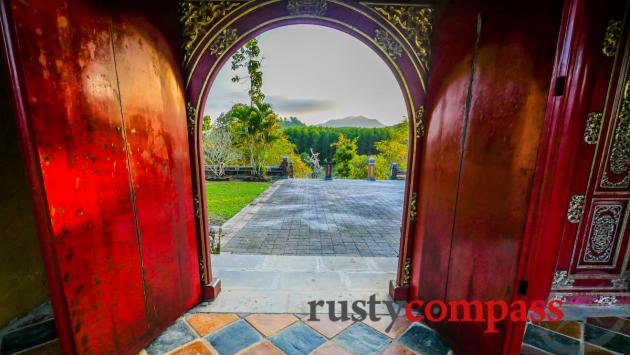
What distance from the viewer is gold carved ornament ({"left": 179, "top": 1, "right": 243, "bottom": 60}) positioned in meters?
1.95

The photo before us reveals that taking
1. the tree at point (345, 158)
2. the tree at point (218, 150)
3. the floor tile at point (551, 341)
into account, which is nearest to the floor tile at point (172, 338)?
the floor tile at point (551, 341)

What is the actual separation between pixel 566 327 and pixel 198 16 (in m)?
4.12

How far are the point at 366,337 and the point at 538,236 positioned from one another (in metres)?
1.44

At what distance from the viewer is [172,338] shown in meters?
1.93

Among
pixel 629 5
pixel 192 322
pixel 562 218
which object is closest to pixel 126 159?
pixel 192 322

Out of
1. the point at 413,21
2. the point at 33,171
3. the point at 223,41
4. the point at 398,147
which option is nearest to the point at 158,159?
the point at 33,171

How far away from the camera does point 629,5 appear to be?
193cm

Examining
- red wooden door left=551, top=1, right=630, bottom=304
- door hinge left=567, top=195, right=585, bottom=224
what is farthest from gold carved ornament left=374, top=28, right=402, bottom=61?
door hinge left=567, top=195, right=585, bottom=224

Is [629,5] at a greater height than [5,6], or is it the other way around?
[629,5]

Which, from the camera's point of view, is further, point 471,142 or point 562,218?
point 562,218

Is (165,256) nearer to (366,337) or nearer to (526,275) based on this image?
(366,337)

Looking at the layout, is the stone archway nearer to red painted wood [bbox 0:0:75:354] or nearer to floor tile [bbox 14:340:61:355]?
red painted wood [bbox 0:0:75:354]

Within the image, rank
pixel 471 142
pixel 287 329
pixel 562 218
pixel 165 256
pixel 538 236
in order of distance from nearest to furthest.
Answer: pixel 538 236
pixel 471 142
pixel 165 256
pixel 287 329
pixel 562 218

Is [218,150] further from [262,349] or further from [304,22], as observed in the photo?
[262,349]
